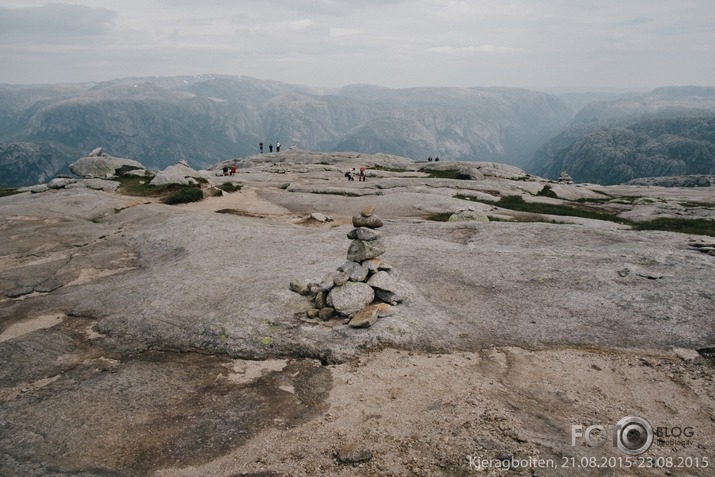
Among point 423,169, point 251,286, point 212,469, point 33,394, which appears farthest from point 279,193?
point 423,169

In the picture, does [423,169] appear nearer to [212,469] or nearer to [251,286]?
[251,286]

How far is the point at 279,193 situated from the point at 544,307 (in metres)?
43.4

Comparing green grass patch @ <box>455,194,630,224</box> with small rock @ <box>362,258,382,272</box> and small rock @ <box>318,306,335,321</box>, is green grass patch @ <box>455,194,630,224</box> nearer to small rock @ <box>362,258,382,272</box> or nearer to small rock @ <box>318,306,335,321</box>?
small rock @ <box>362,258,382,272</box>

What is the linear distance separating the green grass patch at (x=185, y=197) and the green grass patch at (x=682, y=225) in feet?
159

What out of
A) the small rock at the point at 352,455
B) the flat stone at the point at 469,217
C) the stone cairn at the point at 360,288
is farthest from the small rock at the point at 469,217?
the small rock at the point at 352,455

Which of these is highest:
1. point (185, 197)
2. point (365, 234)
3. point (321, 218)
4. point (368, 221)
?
point (368, 221)

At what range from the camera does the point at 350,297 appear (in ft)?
62.9

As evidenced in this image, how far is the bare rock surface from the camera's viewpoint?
38.7 feet

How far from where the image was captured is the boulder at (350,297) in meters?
18.9

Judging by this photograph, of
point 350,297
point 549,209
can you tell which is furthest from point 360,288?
point 549,209

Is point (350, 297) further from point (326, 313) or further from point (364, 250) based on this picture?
point (364, 250)

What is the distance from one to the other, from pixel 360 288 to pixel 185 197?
126ft

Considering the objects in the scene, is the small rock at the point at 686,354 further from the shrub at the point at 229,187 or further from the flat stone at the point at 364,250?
the shrub at the point at 229,187

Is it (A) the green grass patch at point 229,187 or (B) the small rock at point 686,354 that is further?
(A) the green grass patch at point 229,187
